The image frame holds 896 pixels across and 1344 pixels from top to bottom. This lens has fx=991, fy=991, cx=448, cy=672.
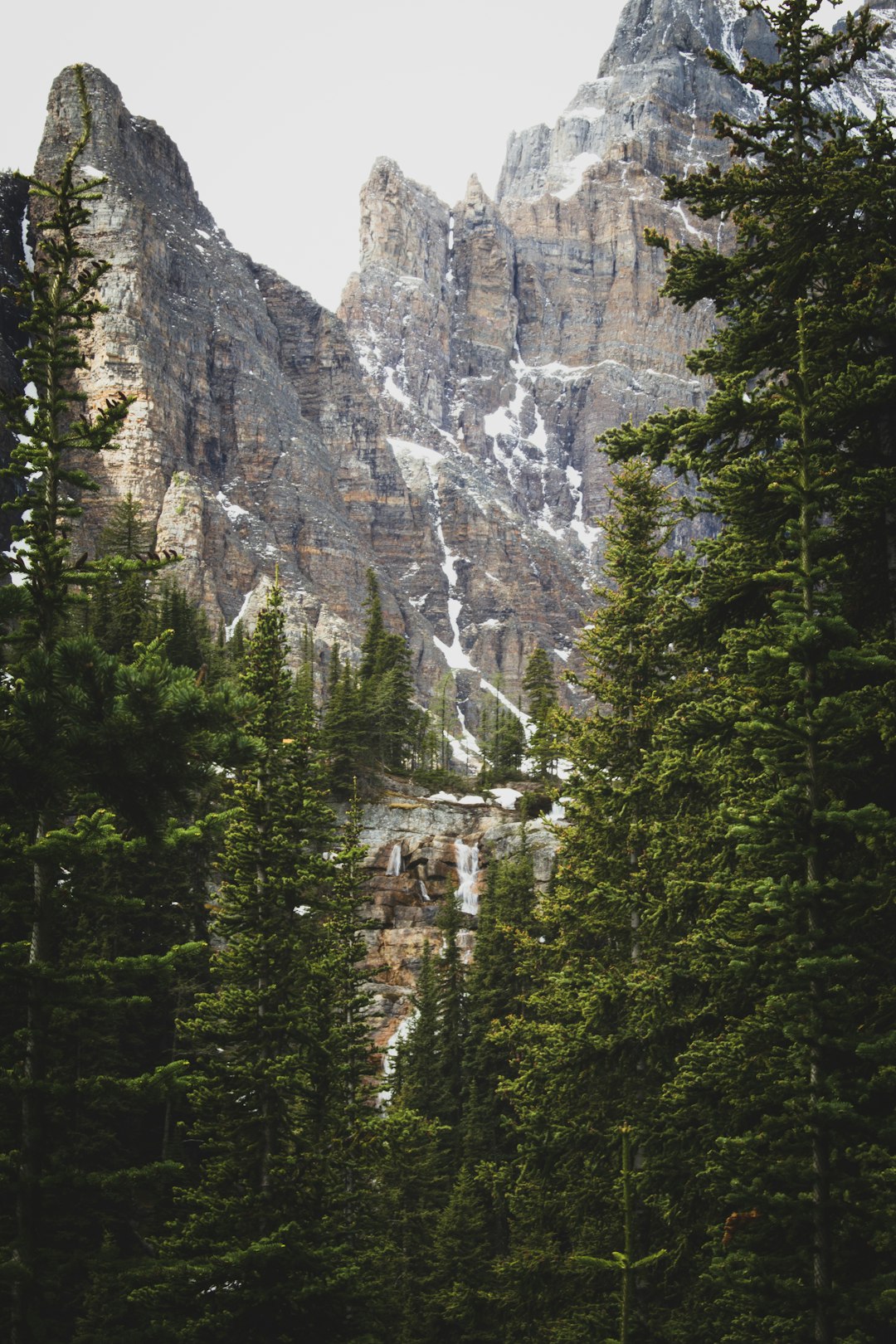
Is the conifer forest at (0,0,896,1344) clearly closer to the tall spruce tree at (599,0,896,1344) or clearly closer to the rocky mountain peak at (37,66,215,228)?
the tall spruce tree at (599,0,896,1344)

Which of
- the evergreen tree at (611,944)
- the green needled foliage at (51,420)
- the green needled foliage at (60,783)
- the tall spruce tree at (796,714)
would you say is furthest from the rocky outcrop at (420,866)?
the green needled foliage at (51,420)

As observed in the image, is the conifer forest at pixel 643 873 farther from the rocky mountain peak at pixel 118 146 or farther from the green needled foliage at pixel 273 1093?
the rocky mountain peak at pixel 118 146

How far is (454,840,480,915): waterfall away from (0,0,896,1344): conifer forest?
3819 centimetres

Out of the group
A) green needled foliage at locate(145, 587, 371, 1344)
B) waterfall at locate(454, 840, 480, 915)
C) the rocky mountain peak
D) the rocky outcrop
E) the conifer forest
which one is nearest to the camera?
the conifer forest

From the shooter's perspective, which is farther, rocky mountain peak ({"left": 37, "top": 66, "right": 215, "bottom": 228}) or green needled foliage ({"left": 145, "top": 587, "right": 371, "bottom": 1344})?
rocky mountain peak ({"left": 37, "top": 66, "right": 215, "bottom": 228})

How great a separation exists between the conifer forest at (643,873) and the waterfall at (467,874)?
38189 mm

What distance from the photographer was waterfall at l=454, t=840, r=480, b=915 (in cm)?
5666

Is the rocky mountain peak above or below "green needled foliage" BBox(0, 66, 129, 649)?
above

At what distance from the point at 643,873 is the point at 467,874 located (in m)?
44.2

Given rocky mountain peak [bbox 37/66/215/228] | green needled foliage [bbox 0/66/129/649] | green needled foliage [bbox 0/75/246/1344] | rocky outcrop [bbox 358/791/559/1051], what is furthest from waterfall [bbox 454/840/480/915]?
rocky mountain peak [bbox 37/66/215/228]

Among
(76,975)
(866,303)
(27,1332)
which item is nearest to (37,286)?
(76,975)

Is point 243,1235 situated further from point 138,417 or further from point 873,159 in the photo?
point 138,417

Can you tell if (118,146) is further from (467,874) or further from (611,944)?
(611,944)

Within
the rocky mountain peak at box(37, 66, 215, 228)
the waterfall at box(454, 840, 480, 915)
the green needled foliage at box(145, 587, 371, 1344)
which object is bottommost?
the green needled foliage at box(145, 587, 371, 1344)
